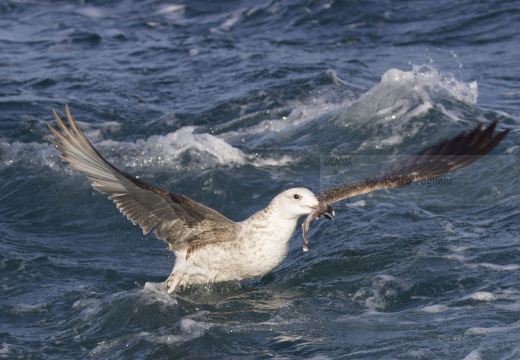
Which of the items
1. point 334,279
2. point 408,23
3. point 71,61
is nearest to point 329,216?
point 334,279

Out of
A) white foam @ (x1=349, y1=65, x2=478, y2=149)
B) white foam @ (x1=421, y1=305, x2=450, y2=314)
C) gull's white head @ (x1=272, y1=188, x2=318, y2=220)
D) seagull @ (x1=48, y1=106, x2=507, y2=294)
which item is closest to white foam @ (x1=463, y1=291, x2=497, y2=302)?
white foam @ (x1=421, y1=305, x2=450, y2=314)

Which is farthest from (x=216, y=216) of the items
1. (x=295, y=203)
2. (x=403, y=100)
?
(x=403, y=100)

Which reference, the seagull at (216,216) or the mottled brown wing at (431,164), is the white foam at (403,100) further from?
the seagull at (216,216)

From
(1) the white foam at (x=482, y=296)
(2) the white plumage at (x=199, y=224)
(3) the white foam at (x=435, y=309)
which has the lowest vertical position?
(3) the white foam at (x=435, y=309)

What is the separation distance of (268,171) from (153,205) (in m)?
3.40

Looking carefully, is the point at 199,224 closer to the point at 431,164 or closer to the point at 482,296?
the point at 431,164

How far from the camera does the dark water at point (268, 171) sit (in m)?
6.50

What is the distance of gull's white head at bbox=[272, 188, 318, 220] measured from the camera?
6.76 meters

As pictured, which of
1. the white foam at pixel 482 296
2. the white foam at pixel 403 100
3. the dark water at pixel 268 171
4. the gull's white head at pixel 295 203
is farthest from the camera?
the white foam at pixel 403 100

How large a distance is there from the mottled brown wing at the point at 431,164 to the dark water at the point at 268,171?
0.66 meters

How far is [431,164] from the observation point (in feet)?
26.2

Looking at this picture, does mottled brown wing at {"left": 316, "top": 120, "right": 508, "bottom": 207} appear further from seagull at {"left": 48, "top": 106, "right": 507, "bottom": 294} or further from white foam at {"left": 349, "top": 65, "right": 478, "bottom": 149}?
white foam at {"left": 349, "top": 65, "right": 478, "bottom": 149}

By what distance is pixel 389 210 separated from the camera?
895cm

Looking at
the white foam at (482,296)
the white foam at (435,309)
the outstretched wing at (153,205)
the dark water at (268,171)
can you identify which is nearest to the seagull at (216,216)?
the outstretched wing at (153,205)
